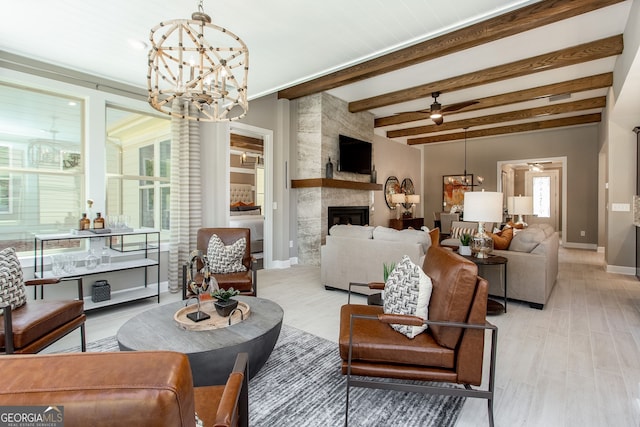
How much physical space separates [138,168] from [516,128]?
8330 mm

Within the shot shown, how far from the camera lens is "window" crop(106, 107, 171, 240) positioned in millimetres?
4043

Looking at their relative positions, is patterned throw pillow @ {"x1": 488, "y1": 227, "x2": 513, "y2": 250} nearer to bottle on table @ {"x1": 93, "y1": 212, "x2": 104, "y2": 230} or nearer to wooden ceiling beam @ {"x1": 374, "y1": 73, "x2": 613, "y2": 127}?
wooden ceiling beam @ {"x1": 374, "y1": 73, "x2": 613, "y2": 127}

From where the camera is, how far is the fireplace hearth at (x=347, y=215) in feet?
20.8

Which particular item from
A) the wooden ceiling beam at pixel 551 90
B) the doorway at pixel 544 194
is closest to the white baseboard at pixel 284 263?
the wooden ceiling beam at pixel 551 90

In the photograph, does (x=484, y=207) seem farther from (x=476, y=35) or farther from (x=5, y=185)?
(x=5, y=185)

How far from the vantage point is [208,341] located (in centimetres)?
195

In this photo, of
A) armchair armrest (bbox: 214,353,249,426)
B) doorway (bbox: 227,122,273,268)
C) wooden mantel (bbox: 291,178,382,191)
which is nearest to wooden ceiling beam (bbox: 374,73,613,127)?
wooden mantel (bbox: 291,178,382,191)

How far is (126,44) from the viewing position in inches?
122

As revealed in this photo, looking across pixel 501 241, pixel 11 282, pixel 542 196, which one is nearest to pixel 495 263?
pixel 501 241

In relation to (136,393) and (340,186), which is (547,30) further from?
(136,393)

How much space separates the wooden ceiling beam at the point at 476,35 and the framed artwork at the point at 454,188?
19.7ft

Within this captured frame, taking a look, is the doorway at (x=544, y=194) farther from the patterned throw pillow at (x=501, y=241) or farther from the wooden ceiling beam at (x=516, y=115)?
the patterned throw pillow at (x=501, y=241)

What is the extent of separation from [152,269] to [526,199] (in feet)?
20.4

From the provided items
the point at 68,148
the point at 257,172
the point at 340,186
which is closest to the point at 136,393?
the point at 68,148
